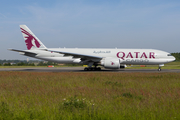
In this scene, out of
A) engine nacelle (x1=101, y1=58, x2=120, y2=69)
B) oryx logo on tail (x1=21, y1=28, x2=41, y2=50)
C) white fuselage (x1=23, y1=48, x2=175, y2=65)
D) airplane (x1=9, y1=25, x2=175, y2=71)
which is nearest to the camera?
engine nacelle (x1=101, y1=58, x2=120, y2=69)

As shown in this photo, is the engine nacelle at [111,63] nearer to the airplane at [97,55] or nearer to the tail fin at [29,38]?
the airplane at [97,55]

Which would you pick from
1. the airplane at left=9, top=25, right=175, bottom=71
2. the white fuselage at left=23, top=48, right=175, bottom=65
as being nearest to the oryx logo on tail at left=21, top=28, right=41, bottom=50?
the airplane at left=9, top=25, right=175, bottom=71

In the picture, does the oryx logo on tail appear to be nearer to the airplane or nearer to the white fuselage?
the airplane

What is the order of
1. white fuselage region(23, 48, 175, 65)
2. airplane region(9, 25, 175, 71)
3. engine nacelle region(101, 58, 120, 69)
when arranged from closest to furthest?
engine nacelle region(101, 58, 120, 69), airplane region(9, 25, 175, 71), white fuselage region(23, 48, 175, 65)

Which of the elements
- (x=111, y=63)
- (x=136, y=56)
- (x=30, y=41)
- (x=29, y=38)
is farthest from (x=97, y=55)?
(x=29, y=38)

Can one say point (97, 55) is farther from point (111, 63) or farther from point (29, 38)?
point (29, 38)

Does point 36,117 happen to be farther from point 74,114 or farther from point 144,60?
point 144,60


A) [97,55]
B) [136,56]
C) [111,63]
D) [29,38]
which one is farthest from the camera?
[29,38]

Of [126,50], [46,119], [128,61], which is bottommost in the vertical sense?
[46,119]

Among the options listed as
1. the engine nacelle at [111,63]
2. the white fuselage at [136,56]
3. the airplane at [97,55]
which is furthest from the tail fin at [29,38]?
the engine nacelle at [111,63]

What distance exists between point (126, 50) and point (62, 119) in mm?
26212

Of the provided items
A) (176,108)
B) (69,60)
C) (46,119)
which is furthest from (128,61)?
(46,119)

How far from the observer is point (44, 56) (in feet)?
101

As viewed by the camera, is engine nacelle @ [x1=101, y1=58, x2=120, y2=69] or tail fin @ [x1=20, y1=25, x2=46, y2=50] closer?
engine nacelle @ [x1=101, y1=58, x2=120, y2=69]
